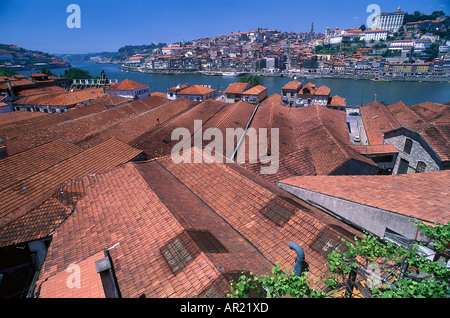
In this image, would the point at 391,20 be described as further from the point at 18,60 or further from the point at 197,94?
the point at 18,60

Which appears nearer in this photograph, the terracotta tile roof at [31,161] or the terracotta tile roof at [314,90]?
the terracotta tile roof at [31,161]

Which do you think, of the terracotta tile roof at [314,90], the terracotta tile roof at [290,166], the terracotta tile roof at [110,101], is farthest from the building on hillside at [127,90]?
the terracotta tile roof at [290,166]

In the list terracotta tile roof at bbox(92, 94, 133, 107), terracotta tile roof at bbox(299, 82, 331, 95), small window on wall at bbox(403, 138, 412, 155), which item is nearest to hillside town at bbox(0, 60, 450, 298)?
small window on wall at bbox(403, 138, 412, 155)

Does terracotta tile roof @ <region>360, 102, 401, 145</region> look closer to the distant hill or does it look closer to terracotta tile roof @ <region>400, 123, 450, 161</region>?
terracotta tile roof @ <region>400, 123, 450, 161</region>

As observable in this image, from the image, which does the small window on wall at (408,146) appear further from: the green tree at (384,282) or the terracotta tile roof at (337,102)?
the terracotta tile roof at (337,102)

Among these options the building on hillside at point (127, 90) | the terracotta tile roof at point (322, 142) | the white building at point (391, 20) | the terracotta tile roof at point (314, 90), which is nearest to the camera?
the terracotta tile roof at point (322, 142)

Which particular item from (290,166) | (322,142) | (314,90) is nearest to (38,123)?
(290,166)

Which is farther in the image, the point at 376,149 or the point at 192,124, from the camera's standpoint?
the point at 192,124
